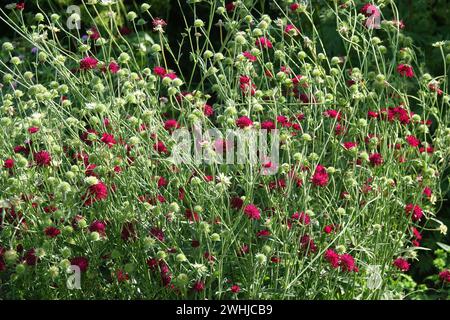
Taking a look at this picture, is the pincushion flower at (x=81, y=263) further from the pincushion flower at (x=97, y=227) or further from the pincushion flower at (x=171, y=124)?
the pincushion flower at (x=171, y=124)

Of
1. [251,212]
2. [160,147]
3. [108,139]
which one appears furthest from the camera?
[160,147]

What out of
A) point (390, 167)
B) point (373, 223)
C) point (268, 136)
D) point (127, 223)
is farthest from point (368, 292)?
point (127, 223)

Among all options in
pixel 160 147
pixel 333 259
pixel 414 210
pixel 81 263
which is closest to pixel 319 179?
pixel 333 259

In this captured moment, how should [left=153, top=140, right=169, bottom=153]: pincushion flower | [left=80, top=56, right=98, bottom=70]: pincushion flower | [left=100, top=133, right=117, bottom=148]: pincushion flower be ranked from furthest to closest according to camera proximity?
[left=80, top=56, right=98, bottom=70]: pincushion flower → [left=153, top=140, right=169, bottom=153]: pincushion flower → [left=100, top=133, right=117, bottom=148]: pincushion flower

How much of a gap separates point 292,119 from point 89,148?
2.66 ft

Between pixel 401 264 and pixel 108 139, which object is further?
pixel 401 264

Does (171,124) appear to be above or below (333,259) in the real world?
above

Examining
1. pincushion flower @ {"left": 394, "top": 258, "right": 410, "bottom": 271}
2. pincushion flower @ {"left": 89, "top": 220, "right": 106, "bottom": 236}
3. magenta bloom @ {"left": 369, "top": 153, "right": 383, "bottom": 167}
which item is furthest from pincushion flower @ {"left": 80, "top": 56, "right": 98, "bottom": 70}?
pincushion flower @ {"left": 394, "top": 258, "right": 410, "bottom": 271}

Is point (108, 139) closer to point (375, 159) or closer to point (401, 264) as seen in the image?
point (375, 159)

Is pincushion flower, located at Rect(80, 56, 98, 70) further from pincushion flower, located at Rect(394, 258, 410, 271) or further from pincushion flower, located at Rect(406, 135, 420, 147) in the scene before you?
pincushion flower, located at Rect(394, 258, 410, 271)

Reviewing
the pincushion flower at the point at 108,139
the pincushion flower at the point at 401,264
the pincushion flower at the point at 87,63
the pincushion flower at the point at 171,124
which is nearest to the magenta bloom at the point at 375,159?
the pincushion flower at the point at 401,264

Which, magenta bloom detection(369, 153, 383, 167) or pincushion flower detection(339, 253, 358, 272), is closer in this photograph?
pincushion flower detection(339, 253, 358, 272)

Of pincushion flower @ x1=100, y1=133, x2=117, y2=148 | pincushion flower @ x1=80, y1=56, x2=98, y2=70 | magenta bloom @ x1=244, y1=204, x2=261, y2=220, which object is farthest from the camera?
pincushion flower @ x1=80, y1=56, x2=98, y2=70
